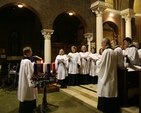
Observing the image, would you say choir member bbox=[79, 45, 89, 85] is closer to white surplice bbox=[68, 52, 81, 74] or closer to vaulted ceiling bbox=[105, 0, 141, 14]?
white surplice bbox=[68, 52, 81, 74]

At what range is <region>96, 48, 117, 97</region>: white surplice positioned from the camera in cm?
380

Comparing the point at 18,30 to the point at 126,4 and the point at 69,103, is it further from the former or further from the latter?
the point at 69,103

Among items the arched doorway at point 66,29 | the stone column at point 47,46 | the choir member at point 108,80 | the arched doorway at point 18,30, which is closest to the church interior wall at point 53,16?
the arched doorway at point 18,30

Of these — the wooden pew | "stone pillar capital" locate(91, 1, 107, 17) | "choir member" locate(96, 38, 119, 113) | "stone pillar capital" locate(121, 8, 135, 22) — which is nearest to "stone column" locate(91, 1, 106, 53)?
"stone pillar capital" locate(91, 1, 107, 17)

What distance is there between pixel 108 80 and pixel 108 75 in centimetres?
12

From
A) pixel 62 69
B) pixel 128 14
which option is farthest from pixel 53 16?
pixel 128 14

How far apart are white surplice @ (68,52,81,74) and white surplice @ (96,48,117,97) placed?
3.23m

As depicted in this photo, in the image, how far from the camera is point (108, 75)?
381 centimetres

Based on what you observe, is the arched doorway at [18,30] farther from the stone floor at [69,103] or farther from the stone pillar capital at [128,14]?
the stone floor at [69,103]

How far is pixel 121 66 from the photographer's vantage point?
407 cm

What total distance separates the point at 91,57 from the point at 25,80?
3.97 m

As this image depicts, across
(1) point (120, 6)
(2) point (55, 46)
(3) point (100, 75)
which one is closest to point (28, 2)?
(2) point (55, 46)

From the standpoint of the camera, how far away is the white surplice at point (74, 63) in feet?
23.2

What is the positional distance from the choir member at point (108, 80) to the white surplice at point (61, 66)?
3357 mm
